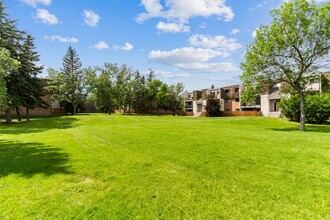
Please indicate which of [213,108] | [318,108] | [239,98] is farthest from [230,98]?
[318,108]

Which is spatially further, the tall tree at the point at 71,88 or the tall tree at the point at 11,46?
the tall tree at the point at 71,88

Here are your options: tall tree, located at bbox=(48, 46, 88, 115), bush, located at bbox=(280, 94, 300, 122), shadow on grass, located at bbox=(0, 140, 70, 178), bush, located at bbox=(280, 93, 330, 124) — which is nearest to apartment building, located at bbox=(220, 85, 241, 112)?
bush, located at bbox=(280, 94, 300, 122)

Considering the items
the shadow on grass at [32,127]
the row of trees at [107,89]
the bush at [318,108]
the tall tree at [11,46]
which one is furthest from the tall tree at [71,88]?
the bush at [318,108]

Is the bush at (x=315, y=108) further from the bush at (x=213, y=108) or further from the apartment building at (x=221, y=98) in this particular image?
the apartment building at (x=221, y=98)

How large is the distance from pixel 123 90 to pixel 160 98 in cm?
1158

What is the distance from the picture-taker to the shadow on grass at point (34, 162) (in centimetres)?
640

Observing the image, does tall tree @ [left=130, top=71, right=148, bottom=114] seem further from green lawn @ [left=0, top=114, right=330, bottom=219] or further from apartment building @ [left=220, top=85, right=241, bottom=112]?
green lawn @ [left=0, top=114, right=330, bottom=219]

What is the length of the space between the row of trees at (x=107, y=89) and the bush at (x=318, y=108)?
1436 inches

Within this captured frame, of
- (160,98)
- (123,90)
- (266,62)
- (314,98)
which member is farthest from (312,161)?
(160,98)

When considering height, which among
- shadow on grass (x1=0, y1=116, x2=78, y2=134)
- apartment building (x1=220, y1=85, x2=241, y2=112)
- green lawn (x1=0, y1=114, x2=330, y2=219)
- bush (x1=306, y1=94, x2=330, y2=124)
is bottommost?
green lawn (x1=0, y1=114, x2=330, y2=219)

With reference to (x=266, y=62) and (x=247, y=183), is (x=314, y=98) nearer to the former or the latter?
(x=266, y=62)

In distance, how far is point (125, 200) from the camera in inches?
180

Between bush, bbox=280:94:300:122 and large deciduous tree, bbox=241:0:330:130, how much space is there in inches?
360

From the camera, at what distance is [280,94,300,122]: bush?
28.3 meters
